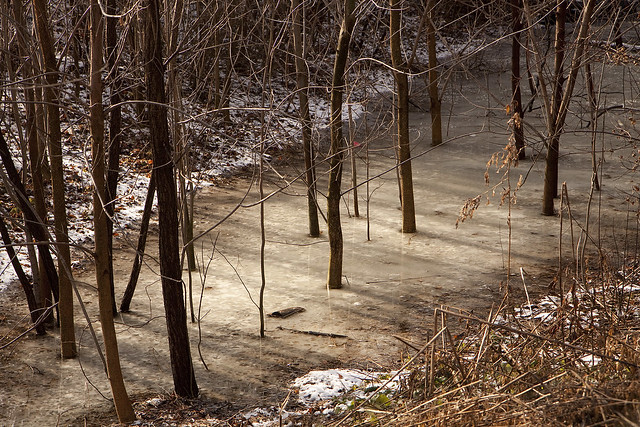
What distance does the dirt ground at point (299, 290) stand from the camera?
671cm

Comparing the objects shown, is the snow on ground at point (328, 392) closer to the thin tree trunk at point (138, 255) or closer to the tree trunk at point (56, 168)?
the tree trunk at point (56, 168)

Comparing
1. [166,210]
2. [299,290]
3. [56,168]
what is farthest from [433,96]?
[56,168]

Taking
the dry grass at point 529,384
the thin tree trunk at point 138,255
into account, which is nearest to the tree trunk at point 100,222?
the dry grass at point 529,384

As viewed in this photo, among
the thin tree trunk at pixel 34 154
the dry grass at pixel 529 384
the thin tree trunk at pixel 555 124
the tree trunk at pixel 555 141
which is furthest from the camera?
the tree trunk at pixel 555 141

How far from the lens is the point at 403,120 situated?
1016cm

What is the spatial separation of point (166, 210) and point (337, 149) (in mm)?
2983

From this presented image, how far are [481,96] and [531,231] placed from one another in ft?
36.3

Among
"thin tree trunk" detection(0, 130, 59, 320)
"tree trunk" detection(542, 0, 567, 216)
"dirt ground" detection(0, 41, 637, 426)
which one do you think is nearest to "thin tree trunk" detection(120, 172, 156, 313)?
"dirt ground" detection(0, 41, 637, 426)

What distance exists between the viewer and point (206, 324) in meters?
8.00

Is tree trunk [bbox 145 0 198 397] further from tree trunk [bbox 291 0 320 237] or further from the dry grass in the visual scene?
tree trunk [bbox 291 0 320 237]

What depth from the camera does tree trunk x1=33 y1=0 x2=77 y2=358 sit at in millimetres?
5871

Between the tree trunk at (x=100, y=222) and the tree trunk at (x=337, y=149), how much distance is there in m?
3.11

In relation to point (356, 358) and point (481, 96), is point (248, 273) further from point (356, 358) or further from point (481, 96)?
point (481, 96)

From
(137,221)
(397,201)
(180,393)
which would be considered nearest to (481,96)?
(397,201)
